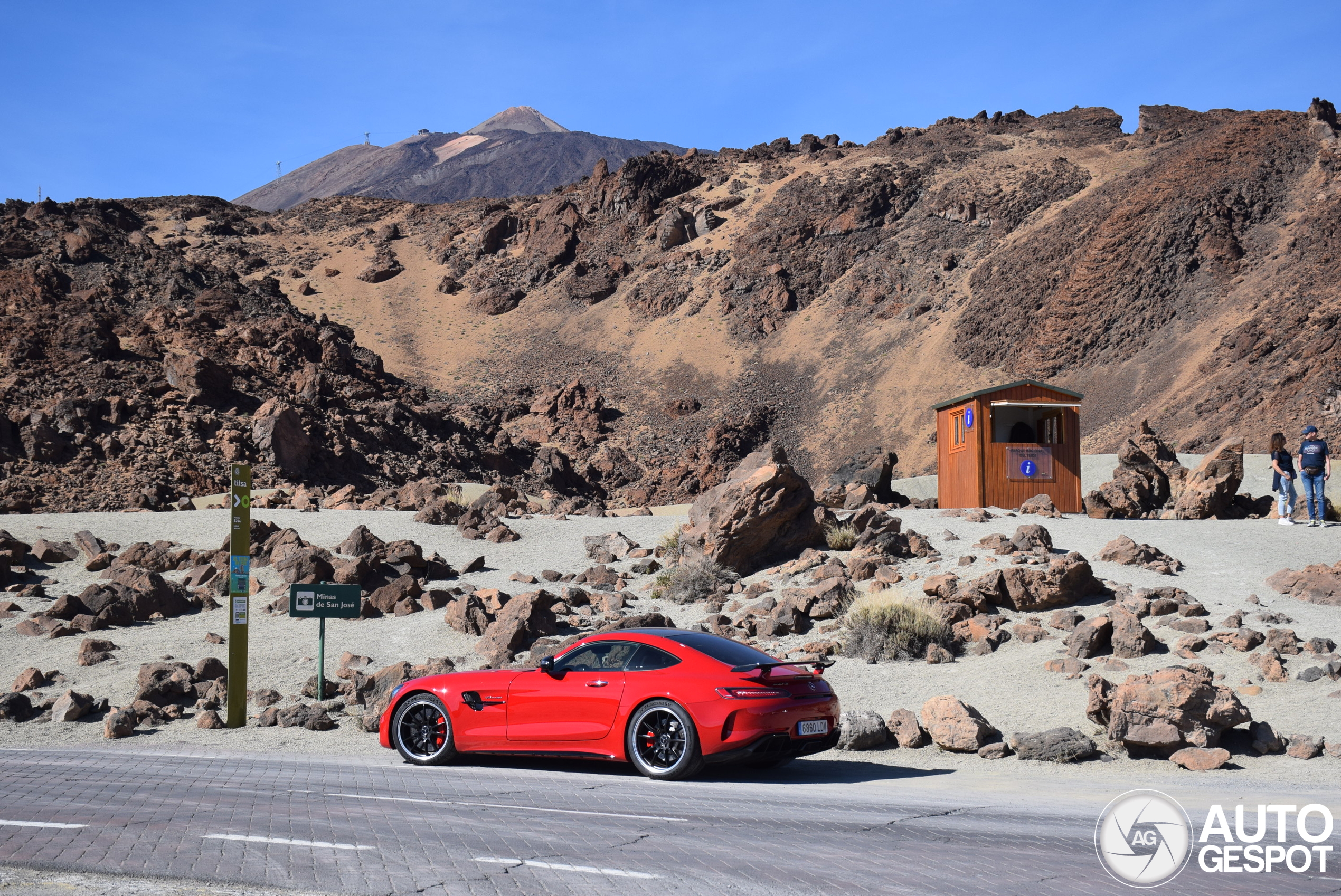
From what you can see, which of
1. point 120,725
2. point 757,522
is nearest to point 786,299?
point 757,522

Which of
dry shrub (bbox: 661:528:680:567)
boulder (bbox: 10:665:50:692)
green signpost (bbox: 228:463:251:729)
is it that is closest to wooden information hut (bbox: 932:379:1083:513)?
dry shrub (bbox: 661:528:680:567)

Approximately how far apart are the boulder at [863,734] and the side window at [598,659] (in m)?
2.93

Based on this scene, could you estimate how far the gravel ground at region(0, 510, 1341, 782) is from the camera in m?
11.5

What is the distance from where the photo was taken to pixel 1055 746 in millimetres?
10273

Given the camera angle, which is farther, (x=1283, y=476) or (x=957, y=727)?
(x=1283, y=476)

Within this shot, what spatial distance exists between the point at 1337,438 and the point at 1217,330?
1513cm

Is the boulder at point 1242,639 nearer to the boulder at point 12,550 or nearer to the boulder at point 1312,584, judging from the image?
the boulder at point 1312,584

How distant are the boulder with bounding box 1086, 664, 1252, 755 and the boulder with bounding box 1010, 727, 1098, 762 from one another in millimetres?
→ 342

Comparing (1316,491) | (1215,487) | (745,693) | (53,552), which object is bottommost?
(745,693)

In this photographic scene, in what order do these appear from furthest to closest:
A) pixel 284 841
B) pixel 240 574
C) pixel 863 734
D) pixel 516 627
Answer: pixel 516 627 < pixel 240 574 < pixel 863 734 < pixel 284 841

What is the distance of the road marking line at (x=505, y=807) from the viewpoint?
274 inches

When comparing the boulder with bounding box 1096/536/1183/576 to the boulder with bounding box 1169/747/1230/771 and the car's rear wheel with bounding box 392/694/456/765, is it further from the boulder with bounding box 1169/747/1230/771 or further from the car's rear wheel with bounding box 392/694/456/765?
the car's rear wheel with bounding box 392/694/456/765

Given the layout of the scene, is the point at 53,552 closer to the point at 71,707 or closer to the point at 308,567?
the point at 308,567

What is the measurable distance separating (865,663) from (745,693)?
6050 millimetres
